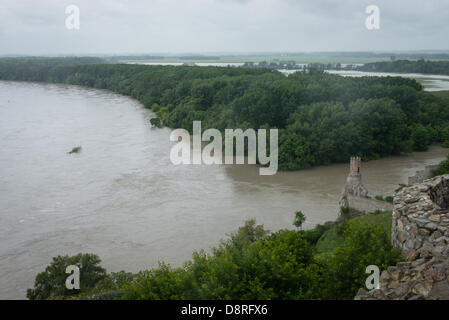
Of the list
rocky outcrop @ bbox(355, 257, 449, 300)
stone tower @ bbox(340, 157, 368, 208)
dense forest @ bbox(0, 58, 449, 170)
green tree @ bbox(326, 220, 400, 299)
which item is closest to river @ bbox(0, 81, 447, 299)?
dense forest @ bbox(0, 58, 449, 170)

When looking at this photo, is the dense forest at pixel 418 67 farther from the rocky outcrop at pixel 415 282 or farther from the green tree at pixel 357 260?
the rocky outcrop at pixel 415 282

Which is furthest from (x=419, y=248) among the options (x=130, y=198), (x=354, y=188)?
(x=130, y=198)

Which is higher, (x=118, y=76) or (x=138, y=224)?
(x=118, y=76)

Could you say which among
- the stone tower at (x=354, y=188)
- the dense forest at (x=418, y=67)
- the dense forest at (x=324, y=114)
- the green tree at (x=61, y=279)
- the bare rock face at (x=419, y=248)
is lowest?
the green tree at (x=61, y=279)

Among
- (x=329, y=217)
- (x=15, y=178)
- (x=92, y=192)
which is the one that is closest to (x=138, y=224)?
(x=92, y=192)

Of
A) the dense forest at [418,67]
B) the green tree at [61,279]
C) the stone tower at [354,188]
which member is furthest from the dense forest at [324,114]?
the dense forest at [418,67]

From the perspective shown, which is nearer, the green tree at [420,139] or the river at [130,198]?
the river at [130,198]

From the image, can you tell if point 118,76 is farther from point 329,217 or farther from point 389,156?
point 329,217

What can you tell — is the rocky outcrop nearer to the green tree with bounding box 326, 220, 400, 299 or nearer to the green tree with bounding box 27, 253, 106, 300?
the green tree with bounding box 326, 220, 400, 299

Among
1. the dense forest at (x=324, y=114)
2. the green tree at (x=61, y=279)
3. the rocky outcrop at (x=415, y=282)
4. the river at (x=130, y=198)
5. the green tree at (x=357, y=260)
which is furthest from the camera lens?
the dense forest at (x=324, y=114)
